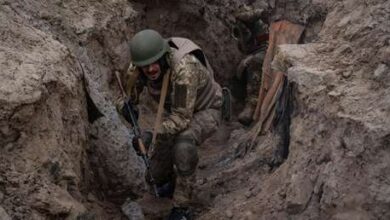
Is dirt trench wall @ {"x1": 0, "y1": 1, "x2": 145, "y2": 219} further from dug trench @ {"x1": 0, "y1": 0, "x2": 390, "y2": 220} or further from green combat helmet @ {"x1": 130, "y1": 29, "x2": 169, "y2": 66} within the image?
green combat helmet @ {"x1": 130, "y1": 29, "x2": 169, "y2": 66}

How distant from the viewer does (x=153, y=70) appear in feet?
17.7

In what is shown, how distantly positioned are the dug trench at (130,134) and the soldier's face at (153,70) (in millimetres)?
640

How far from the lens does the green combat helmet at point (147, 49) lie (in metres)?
5.32

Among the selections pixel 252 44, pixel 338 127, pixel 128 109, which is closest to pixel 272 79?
pixel 128 109

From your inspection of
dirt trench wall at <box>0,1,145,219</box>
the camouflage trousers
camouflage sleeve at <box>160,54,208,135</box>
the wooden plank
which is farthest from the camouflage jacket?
the wooden plank

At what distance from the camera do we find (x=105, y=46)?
6.66 m

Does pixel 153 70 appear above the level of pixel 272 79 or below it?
above

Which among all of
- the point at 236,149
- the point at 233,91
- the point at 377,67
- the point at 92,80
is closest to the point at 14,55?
the point at 92,80

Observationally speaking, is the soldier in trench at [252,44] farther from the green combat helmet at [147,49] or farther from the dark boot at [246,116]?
the green combat helmet at [147,49]

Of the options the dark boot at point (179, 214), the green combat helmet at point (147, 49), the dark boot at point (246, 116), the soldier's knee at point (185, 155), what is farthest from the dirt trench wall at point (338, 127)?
the dark boot at point (246, 116)

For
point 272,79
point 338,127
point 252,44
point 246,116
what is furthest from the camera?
point 252,44

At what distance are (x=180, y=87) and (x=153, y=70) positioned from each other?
12.9 inches

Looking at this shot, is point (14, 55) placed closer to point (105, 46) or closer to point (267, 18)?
point (105, 46)

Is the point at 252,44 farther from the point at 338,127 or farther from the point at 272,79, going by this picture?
the point at 338,127
